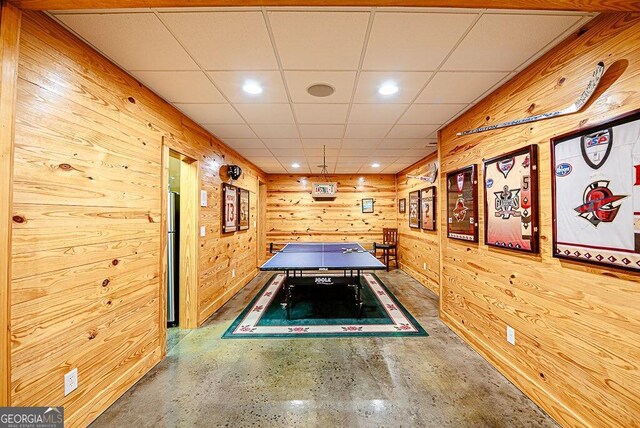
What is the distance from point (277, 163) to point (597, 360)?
17.4ft

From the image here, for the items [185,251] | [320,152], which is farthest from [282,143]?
[185,251]

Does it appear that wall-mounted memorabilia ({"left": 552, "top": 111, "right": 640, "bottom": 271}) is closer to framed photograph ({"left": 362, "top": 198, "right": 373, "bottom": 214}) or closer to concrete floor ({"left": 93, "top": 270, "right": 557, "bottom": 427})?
concrete floor ({"left": 93, "top": 270, "right": 557, "bottom": 427})

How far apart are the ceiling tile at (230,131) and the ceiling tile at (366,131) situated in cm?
138

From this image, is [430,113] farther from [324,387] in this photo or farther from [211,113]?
[324,387]

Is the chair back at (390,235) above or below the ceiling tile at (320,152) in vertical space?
below

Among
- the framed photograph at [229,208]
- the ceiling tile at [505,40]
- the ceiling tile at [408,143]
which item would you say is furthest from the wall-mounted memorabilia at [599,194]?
the framed photograph at [229,208]

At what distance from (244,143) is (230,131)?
0.58 metres

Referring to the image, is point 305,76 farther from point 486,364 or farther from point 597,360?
point 486,364

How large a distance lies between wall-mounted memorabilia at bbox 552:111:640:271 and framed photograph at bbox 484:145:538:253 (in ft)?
0.62

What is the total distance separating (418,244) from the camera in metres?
5.52

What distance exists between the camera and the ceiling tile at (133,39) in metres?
1.50

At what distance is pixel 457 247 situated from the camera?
302 centimetres

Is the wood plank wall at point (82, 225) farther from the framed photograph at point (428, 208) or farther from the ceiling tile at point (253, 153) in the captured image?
the framed photograph at point (428, 208)

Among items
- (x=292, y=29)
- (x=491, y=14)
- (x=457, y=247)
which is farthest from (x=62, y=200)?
(x=457, y=247)
